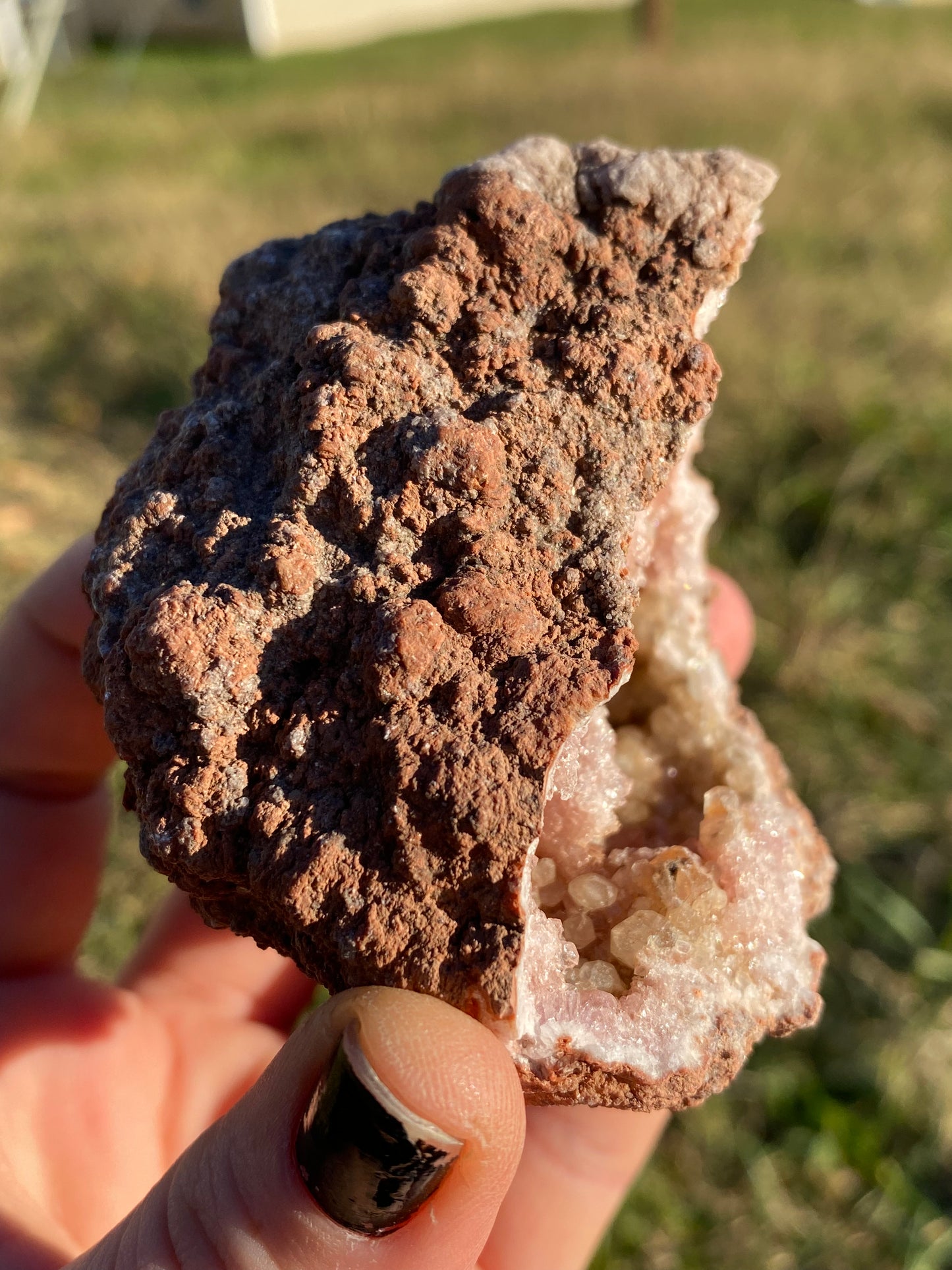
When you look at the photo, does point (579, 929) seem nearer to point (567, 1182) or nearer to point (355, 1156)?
point (355, 1156)

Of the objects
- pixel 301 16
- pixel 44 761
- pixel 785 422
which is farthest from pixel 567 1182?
pixel 301 16

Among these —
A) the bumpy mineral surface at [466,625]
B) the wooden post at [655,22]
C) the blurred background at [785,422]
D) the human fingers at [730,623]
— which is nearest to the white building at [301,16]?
the wooden post at [655,22]

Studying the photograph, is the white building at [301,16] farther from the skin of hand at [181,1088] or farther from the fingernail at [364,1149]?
the fingernail at [364,1149]

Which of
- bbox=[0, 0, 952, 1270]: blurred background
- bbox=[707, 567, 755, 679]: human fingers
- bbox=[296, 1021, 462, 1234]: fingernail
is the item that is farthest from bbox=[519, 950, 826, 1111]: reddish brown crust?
bbox=[0, 0, 952, 1270]: blurred background

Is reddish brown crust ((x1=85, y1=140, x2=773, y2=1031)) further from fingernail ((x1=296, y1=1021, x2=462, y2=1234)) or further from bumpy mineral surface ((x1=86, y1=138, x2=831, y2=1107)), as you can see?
fingernail ((x1=296, y1=1021, x2=462, y2=1234))

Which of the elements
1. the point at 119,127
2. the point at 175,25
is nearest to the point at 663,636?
the point at 119,127

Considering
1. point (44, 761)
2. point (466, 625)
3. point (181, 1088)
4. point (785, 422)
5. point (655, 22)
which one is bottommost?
point (181, 1088)
